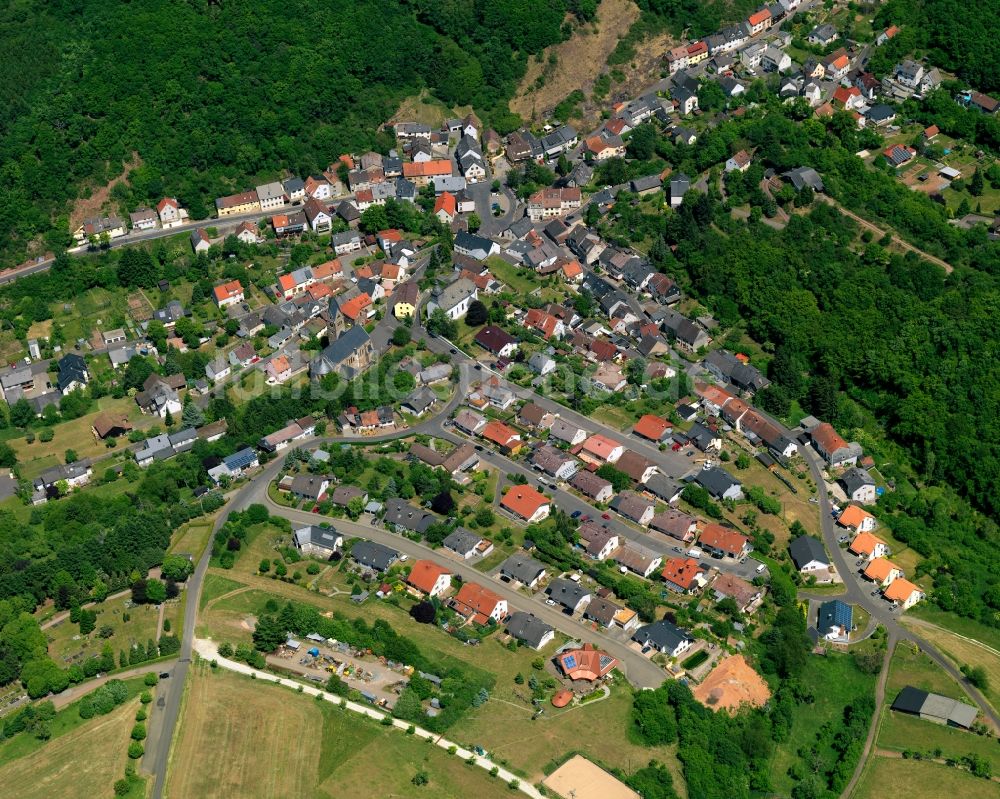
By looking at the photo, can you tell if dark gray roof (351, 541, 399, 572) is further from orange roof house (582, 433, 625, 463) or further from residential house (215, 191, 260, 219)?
residential house (215, 191, 260, 219)

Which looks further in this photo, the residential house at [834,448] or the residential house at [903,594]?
the residential house at [834,448]

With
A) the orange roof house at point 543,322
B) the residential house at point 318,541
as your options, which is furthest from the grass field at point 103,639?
the orange roof house at point 543,322

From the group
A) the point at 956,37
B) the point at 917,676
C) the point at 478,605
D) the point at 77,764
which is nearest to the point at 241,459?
the point at 478,605

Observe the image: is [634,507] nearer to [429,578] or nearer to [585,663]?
[585,663]

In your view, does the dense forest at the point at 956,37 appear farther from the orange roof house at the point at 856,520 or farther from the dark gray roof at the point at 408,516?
the dark gray roof at the point at 408,516

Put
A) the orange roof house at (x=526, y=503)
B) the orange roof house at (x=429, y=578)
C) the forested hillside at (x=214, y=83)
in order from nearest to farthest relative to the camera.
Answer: the orange roof house at (x=429, y=578)
the orange roof house at (x=526, y=503)
the forested hillside at (x=214, y=83)

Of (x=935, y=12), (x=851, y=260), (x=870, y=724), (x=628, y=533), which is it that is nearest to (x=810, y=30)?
(x=935, y=12)

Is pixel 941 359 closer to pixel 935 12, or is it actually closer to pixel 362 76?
pixel 935 12
